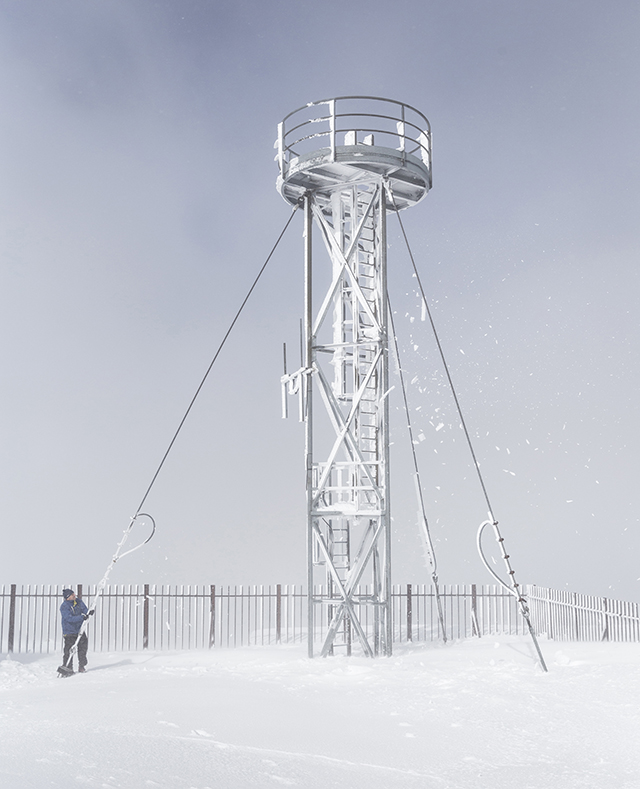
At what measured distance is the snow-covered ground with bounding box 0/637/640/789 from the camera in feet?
29.4

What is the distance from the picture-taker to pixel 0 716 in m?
11.9

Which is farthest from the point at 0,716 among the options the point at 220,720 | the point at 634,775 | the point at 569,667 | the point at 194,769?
the point at 569,667

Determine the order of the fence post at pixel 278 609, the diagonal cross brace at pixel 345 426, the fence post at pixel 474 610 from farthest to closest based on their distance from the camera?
the fence post at pixel 474 610 → the fence post at pixel 278 609 → the diagonal cross brace at pixel 345 426

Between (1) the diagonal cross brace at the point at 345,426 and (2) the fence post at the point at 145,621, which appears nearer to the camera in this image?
(1) the diagonal cross brace at the point at 345,426

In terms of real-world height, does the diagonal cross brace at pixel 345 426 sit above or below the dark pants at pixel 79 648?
above

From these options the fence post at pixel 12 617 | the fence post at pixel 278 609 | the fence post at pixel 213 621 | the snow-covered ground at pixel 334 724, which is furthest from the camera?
the fence post at pixel 278 609

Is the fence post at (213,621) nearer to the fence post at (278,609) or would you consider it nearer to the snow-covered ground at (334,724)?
the fence post at (278,609)

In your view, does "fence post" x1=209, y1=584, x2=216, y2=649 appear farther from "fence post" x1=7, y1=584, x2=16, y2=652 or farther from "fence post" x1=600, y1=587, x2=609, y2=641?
"fence post" x1=600, y1=587, x2=609, y2=641

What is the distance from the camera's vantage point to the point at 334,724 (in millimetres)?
11664

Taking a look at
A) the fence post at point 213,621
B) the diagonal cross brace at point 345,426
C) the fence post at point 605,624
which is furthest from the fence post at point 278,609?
the fence post at point 605,624

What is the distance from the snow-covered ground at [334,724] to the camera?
8.96 m

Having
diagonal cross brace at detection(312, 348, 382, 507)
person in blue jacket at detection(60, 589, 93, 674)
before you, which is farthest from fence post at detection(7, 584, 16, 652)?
diagonal cross brace at detection(312, 348, 382, 507)

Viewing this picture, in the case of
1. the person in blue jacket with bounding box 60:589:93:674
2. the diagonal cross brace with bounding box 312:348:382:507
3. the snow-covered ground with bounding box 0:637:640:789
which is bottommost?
the snow-covered ground with bounding box 0:637:640:789

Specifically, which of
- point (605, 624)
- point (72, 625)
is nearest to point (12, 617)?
point (72, 625)
